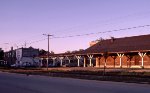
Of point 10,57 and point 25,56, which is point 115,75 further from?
point 10,57

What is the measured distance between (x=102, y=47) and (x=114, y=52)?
11.4 m

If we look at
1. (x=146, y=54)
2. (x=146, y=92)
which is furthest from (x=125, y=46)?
(x=146, y=92)

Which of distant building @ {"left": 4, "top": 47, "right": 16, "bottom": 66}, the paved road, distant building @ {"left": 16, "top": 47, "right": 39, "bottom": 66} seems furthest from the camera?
distant building @ {"left": 4, "top": 47, "right": 16, "bottom": 66}

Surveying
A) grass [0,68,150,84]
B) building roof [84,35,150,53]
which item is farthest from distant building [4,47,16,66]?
grass [0,68,150,84]

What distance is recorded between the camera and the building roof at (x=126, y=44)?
60.5m

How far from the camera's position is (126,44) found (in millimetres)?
67750

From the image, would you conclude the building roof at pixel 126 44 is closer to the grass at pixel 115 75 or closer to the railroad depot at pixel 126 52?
the railroad depot at pixel 126 52

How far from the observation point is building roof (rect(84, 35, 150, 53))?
60.5m

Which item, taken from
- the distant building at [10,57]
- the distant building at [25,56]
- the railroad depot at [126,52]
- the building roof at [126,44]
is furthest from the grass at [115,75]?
the distant building at [10,57]

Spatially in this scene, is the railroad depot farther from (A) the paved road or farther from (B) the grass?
(A) the paved road

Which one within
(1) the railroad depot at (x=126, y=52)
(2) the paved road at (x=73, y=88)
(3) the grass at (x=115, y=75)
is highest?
(1) the railroad depot at (x=126, y=52)

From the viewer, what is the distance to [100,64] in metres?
73.8

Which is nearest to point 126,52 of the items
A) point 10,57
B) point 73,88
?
point 73,88

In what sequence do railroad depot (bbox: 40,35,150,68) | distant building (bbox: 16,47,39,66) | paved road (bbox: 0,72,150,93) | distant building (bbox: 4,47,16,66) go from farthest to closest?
distant building (bbox: 4,47,16,66) → distant building (bbox: 16,47,39,66) → railroad depot (bbox: 40,35,150,68) → paved road (bbox: 0,72,150,93)
